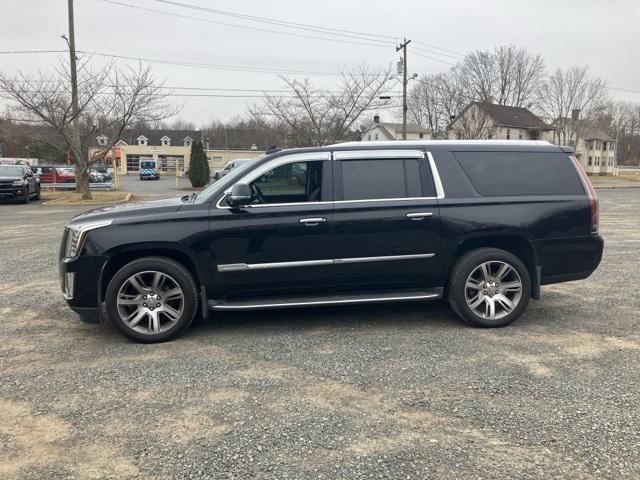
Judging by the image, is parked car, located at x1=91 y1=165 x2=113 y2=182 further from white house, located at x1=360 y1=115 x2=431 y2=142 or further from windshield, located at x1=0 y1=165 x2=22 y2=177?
white house, located at x1=360 y1=115 x2=431 y2=142

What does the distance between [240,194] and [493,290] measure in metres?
2.69

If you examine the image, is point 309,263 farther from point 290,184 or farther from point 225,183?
point 225,183

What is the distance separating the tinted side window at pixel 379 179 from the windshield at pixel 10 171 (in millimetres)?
21517

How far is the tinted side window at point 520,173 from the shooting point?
5.02m

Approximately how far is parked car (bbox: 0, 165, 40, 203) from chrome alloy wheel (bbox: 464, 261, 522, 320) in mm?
21819

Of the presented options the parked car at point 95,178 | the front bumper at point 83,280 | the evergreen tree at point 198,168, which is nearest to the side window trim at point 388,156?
the front bumper at point 83,280

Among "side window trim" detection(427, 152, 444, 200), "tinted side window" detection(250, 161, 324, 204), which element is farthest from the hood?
"side window trim" detection(427, 152, 444, 200)

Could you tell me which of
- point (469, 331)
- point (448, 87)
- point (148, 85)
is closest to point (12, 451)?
point (469, 331)

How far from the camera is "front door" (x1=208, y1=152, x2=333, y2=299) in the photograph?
4602 mm

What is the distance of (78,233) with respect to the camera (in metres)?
4.50

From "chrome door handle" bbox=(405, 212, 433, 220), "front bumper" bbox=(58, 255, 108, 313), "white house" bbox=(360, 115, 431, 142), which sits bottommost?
"front bumper" bbox=(58, 255, 108, 313)

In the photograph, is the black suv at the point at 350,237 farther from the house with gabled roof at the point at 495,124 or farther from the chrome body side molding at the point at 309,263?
the house with gabled roof at the point at 495,124

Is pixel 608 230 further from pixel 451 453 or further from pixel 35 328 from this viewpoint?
pixel 35 328

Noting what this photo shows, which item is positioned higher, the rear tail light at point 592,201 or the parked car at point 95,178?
the parked car at point 95,178
